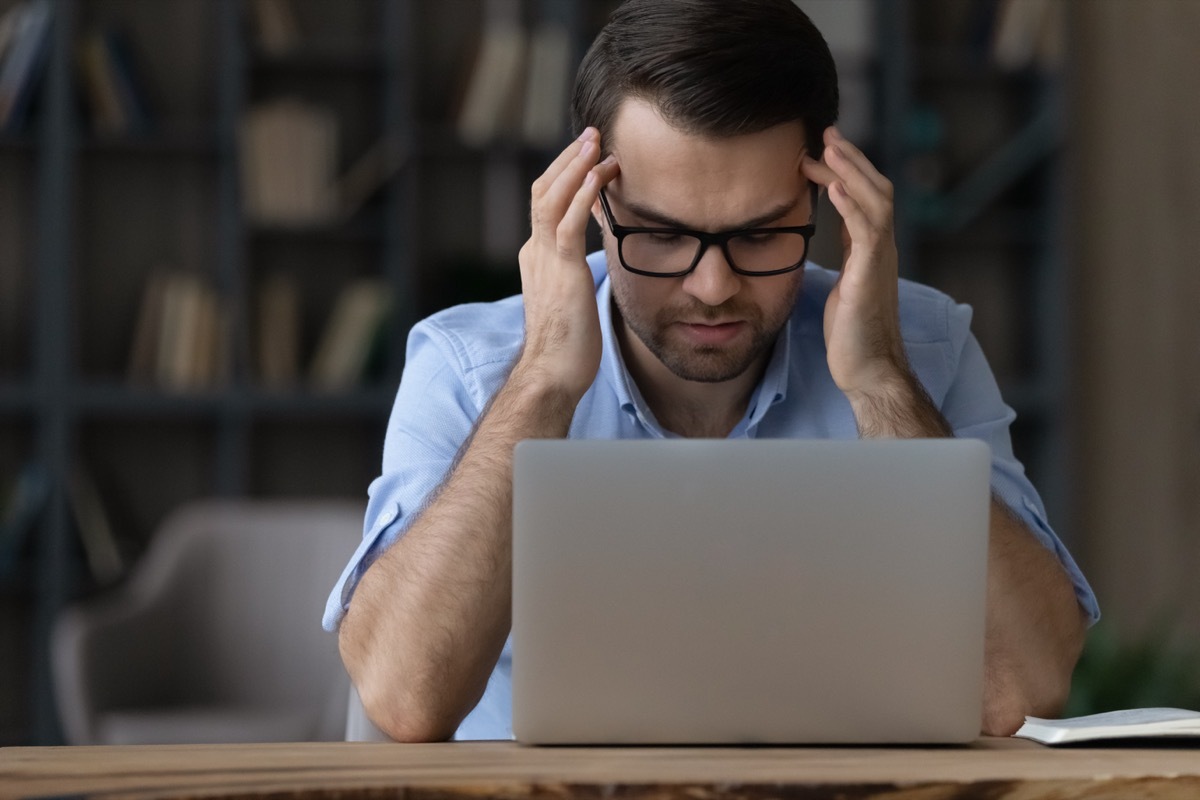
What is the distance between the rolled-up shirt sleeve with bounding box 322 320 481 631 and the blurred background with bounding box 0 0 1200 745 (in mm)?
2259

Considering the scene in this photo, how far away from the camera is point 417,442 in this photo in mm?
1544

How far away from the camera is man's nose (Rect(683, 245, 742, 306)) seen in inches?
58.6

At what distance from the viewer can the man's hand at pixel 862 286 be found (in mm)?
1477

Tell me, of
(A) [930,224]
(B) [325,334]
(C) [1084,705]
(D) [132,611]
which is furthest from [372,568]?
(A) [930,224]

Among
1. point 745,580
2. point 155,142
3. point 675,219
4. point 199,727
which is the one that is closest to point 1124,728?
point 745,580

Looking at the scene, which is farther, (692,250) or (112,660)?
(112,660)

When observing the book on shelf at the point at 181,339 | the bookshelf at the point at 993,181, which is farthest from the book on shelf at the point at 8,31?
the bookshelf at the point at 993,181

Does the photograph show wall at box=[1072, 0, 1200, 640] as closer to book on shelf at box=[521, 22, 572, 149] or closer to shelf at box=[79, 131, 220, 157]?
book on shelf at box=[521, 22, 572, 149]

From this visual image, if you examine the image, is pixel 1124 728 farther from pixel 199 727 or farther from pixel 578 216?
pixel 199 727

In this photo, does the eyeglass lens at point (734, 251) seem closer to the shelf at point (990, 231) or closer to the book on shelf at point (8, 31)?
the shelf at point (990, 231)

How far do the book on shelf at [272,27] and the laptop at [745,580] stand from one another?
3181 millimetres

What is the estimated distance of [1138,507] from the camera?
388 centimetres

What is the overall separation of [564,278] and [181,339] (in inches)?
101

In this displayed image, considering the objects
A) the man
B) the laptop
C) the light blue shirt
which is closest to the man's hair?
the man
